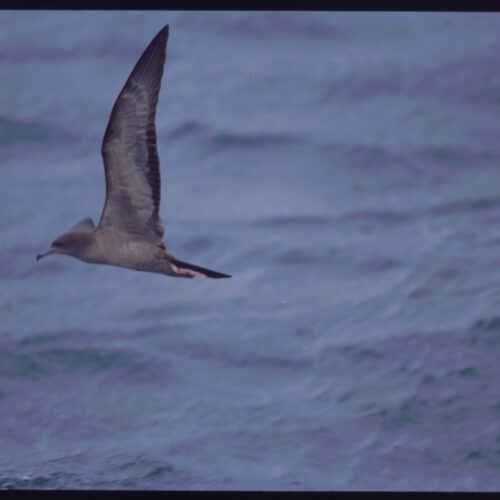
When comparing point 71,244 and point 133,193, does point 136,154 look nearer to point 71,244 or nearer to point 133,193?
point 133,193

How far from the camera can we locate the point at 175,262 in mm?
5160

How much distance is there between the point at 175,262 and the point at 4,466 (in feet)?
13.9

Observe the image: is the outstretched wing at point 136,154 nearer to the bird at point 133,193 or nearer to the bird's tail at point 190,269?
the bird at point 133,193

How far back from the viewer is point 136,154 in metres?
5.08

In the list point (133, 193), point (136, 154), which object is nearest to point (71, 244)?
point (133, 193)

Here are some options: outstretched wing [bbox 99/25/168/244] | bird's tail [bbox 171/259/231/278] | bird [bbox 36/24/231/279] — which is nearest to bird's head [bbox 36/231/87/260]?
bird [bbox 36/24/231/279]

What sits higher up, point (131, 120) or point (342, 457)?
point (131, 120)

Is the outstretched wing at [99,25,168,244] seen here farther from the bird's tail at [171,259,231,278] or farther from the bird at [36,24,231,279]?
the bird's tail at [171,259,231,278]

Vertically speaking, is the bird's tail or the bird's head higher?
the bird's head

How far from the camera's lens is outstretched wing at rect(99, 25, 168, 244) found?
496 centimetres

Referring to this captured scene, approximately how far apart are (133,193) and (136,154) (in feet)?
0.86

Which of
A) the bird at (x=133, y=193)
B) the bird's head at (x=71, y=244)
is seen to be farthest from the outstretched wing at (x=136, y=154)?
the bird's head at (x=71, y=244)
